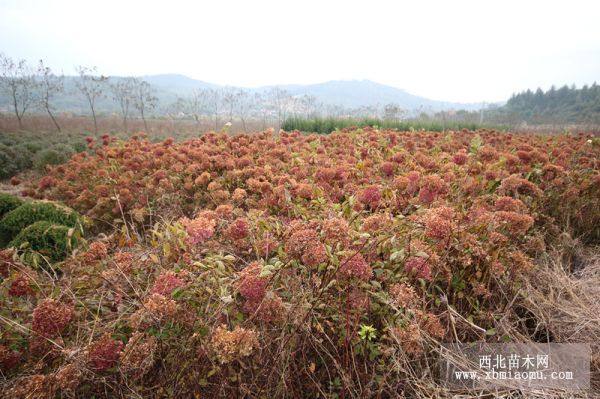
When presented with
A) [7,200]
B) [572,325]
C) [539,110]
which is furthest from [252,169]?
[539,110]

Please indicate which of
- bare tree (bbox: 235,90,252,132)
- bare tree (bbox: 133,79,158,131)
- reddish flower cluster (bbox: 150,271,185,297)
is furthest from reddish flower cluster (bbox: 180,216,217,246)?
bare tree (bbox: 133,79,158,131)

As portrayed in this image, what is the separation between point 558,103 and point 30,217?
71.1m

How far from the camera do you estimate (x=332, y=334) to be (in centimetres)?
149

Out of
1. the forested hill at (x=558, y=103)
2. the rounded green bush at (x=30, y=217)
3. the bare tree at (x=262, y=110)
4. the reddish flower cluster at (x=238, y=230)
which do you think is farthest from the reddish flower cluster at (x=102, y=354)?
the forested hill at (x=558, y=103)

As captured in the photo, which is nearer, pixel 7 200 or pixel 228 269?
pixel 228 269

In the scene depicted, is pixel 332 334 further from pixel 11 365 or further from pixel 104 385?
pixel 11 365

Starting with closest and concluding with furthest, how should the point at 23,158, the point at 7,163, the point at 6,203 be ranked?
the point at 6,203
the point at 7,163
the point at 23,158

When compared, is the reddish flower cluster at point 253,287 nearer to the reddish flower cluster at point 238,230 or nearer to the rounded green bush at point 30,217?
the reddish flower cluster at point 238,230

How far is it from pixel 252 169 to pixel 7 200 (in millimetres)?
3028

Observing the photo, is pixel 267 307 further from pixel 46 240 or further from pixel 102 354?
pixel 46 240

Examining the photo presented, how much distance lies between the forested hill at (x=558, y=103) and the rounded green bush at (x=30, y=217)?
173 ft

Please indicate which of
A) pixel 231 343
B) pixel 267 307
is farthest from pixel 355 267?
pixel 231 343

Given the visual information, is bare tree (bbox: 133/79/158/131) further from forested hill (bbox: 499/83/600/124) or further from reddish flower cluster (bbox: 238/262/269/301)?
forested hill (bbox: 499/83/600/124)

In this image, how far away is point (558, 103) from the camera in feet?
181
